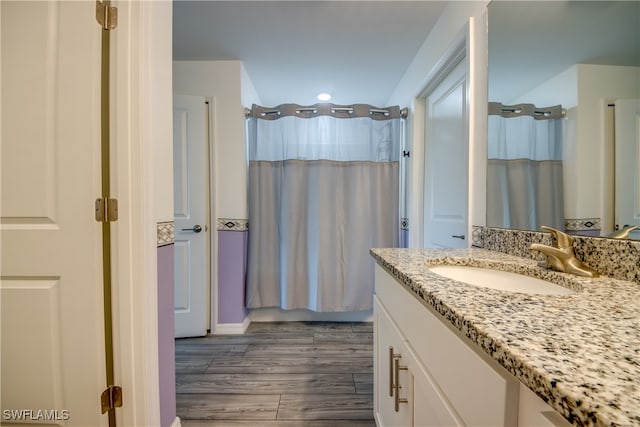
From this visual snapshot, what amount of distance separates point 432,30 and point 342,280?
6.61ft

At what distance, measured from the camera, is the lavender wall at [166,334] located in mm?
1092

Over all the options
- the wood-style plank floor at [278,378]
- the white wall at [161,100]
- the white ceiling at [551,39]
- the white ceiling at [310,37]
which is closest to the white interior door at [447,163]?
the white ceiling at [551,39]

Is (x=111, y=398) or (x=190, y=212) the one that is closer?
(x=111, y=398)

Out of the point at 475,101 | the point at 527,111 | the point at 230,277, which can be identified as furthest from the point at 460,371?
the point at 230,277

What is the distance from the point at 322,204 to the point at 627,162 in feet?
5.83

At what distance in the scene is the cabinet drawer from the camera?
369 millimetres

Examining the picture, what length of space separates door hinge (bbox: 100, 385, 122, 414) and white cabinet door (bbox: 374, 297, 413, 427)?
102 centimetres

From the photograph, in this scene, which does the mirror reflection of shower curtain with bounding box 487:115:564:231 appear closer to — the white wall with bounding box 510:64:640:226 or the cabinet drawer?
the white wall with bounding box 510:64:640:226

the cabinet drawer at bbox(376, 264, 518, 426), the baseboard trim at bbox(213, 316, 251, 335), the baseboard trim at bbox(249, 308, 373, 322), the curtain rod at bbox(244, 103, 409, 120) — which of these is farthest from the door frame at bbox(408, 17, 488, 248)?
the baseboard trim at bbox(213, 316, 251, 335)

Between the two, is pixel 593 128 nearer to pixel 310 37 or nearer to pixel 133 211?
pixel 133 211

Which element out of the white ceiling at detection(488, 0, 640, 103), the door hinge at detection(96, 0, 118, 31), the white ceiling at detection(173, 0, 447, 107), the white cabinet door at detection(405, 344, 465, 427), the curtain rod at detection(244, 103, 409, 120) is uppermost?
the white ceiling at detection(173, 0, 447, 107)

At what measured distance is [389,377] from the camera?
36.3 inches

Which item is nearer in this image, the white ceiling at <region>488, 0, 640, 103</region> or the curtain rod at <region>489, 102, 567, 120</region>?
the white ceiling at <region>488, 0, 640, 103</region>

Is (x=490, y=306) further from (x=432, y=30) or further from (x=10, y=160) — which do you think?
(x=432, y=30)
